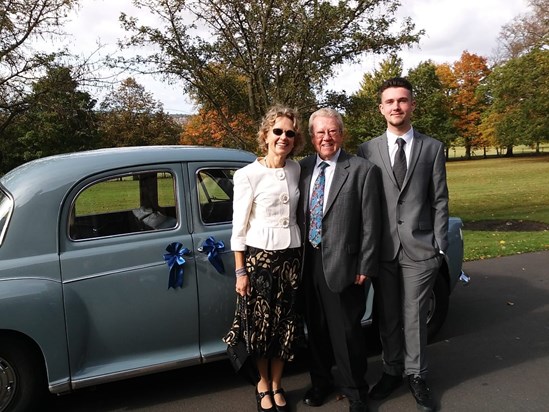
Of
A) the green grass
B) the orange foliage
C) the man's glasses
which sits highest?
the orange foliage

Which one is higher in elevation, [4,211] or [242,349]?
[4,211]

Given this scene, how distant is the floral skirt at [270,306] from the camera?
310 centimetres

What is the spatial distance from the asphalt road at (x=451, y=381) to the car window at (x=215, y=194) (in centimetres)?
128

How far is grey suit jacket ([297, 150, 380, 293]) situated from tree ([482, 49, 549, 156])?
25479mm

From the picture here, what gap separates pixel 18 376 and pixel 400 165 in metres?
2.77

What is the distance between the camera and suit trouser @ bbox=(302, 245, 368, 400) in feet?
10.6

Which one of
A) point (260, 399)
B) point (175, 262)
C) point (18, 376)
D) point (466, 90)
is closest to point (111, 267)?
point (175, 262)

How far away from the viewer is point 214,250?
3404mm

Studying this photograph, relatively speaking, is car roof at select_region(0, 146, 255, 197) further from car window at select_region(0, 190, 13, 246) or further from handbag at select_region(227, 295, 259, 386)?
handbag at select_region(227, 295, 259, 386)

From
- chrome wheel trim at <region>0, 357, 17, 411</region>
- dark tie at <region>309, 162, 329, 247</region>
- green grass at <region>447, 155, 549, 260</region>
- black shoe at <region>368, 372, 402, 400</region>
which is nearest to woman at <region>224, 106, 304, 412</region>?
dark tie at <region>309, 162, 329, 247</region>

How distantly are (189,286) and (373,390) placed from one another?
149 cm

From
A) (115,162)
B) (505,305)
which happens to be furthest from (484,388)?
(115,162)

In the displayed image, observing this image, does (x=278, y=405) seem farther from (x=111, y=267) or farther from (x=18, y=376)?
(x=18, y=376)

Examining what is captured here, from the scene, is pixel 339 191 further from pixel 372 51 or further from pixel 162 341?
pixel 372 51
